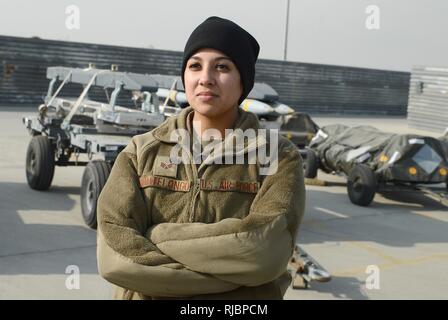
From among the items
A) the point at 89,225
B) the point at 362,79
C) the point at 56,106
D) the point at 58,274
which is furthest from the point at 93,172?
the point at 362,79

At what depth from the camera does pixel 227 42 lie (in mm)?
2010

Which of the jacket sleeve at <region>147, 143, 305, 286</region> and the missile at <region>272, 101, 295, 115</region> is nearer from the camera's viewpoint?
the jacket sleeve at <region>147, 143, 305, 286</region>

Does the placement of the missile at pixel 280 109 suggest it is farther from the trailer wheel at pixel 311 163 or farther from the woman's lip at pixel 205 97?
the woman's lip at pixel 205 97

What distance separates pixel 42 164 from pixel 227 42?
25.6ft

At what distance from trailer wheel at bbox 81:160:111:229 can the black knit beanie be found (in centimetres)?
558

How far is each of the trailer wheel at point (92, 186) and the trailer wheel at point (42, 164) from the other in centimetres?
171

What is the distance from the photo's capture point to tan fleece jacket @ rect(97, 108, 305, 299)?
1.93 m

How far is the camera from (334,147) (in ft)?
38.0

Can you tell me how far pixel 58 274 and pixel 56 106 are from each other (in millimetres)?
5244

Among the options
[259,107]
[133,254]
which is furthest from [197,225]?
[259,107]

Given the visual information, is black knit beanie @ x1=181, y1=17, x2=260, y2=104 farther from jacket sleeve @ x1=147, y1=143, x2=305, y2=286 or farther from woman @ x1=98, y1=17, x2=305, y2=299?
jacket sleeve @ x1=147, y1=143, x2=305, y2=286

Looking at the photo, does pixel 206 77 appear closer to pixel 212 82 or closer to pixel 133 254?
pixel 212 82

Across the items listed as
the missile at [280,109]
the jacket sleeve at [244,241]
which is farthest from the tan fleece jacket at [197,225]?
the missile at [280,109]

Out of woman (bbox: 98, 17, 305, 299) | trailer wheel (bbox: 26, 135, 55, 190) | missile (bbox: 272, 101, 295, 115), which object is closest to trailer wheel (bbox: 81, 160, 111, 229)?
trailer wheel (bbox: 26, 135, 55, 190)
